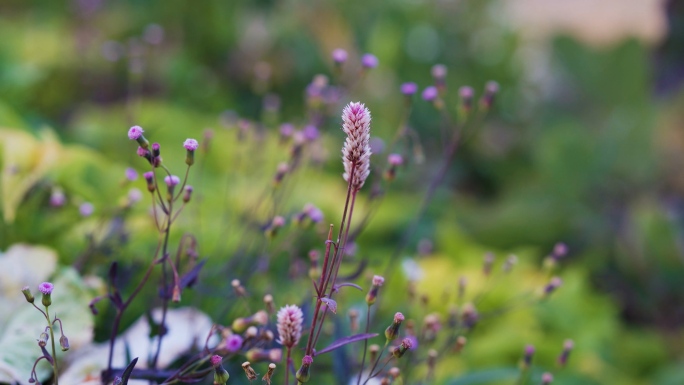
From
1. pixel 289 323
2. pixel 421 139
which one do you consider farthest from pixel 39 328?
pixel 421 139

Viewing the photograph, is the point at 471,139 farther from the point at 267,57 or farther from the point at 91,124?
the point at 91,124

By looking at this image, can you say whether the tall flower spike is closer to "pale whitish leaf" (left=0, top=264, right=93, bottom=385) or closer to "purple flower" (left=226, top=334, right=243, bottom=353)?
"purple flower" (left=226, top=334, right=243, bottom=353)

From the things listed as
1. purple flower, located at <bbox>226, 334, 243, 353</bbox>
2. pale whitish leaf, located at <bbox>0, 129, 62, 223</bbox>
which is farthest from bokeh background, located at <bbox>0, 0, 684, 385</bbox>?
purple flower, located at <bbox>226, 334, 243, 353</bbox>

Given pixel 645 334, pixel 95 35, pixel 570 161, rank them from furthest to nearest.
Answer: pixel 95 35, pixel 570 161, pixel 645 334

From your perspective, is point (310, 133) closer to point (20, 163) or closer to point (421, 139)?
point (20, 163)


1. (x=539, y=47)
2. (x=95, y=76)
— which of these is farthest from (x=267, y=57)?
(x=539, y=47)

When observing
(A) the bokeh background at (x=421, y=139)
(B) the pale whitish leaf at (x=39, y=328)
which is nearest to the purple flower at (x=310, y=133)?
(A) the bokeh background at (x=421, y=139)
